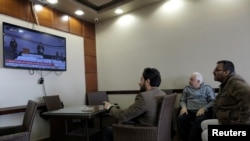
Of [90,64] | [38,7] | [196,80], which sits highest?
[38,7]

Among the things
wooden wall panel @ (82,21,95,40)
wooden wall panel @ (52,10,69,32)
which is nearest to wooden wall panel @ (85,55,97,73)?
wooden wall panel @ (82,21,95,40)

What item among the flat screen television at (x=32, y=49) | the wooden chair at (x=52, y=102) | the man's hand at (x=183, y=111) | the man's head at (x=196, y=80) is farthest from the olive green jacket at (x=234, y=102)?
the flat screen television at (x=32, y=49)

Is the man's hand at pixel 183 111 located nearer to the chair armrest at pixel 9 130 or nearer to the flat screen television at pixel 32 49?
the chair armrest at pixel 9 130

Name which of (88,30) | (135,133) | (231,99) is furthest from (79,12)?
(231,99)

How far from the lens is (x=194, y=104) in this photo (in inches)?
132

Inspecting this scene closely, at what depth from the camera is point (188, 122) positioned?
3.20 m

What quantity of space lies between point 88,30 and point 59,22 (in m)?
0.94

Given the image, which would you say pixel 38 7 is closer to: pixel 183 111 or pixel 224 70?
pixel 183 111

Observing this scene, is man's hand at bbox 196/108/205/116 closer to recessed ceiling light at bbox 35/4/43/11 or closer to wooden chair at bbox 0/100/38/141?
wooden chair at bbox 0/100/38/141

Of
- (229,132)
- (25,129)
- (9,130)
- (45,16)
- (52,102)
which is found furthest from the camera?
(45,16)

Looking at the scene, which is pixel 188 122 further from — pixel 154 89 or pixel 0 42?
pixel 0 42

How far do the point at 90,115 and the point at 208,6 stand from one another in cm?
294

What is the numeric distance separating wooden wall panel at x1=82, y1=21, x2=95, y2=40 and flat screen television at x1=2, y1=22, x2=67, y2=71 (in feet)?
2.64

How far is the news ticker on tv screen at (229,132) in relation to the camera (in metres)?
1.64
